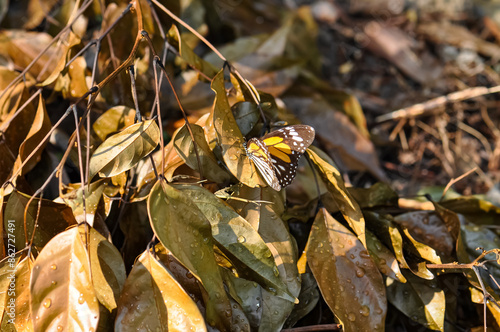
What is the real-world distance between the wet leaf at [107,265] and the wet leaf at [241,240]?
7.1 inches

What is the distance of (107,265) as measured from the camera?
688 mm

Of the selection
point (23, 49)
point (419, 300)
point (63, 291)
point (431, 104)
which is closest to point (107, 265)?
point (63, 291)

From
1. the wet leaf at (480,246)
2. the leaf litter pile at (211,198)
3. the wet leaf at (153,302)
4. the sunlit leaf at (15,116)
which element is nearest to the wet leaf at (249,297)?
the leaf litter pile at (211,198)

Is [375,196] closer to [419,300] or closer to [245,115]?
[419,300]

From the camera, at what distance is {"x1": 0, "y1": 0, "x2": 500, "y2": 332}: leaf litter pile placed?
65 centimetres

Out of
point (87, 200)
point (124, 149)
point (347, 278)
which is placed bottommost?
point (347, 278)

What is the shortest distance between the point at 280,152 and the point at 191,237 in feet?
0.85

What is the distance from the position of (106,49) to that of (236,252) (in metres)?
0.66

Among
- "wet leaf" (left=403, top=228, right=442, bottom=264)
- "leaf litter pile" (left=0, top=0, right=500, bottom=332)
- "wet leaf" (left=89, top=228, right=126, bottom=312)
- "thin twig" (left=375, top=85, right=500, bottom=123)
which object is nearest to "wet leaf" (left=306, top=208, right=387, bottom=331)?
"leaf litter pile" (left=0, top=0, right=500, bottom=332)

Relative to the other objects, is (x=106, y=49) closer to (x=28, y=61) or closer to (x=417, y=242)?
(x=28, y=61)

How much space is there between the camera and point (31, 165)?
871 millimetres

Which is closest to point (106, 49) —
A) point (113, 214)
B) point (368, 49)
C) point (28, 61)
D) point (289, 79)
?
point (28, 61)

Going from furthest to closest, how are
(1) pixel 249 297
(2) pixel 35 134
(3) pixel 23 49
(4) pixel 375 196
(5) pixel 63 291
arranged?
(3) pixel 23 49
(4) pixel 375 196
(2) pixel 35 134
(1) pixel 249 297
(5) pixel 63 291

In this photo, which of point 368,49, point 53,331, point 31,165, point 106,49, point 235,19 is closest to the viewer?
point 53,331
